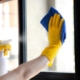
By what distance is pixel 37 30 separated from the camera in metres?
1.30

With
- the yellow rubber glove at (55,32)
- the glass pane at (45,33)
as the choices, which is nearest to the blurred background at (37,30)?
the glass pane at (45,33)

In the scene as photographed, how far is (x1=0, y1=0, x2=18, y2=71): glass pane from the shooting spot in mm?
1343

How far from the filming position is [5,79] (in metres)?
0.70

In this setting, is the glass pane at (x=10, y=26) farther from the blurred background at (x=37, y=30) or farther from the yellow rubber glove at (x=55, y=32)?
the yellow rubber glove at (x=55, y=32)

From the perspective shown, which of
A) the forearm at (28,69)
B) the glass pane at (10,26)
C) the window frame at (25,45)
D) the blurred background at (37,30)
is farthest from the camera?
the glass pane at (10,26)

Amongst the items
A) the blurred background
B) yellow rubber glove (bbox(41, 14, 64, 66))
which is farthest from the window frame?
yellow rubber glove (bbox(41, 14, 64, 66))

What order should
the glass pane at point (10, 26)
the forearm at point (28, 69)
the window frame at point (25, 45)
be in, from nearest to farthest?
1. the forearm at point (28, 69)
2. the window frame at point (25, 45)
3. the glass pane at point (10, 26)

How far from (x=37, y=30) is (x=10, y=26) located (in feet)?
0.72

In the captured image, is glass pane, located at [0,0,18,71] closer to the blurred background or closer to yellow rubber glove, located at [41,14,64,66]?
the blurred background

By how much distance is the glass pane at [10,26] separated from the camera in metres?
1.34

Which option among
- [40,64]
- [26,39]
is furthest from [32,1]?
[40,64]

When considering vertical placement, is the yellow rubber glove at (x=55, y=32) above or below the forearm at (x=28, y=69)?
above

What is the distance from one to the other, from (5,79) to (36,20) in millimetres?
677

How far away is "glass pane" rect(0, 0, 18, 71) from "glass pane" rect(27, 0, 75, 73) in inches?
3.9
